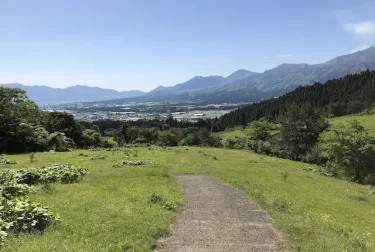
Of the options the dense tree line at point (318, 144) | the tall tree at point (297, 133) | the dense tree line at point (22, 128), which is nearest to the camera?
the dense tree line at point (318, 144)

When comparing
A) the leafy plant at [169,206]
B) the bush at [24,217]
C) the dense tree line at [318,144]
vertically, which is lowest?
the dense tree line at [318,144]

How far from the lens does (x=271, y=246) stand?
13.9 meters

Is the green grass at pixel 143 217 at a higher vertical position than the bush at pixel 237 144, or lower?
higher

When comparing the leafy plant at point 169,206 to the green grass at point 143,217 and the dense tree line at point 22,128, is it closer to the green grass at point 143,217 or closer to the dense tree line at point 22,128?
the green grass at point 143,217

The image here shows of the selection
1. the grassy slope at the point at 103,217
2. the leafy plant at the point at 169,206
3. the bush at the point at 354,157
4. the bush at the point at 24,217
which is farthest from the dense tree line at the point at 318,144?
the bush at the point at 24,217

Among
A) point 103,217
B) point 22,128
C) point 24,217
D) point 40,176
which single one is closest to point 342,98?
point 22,128

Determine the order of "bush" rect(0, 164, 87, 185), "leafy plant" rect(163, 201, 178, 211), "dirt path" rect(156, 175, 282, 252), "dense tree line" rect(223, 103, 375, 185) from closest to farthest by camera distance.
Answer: "dirt path" rect(156, 175, 282, 252), "leafy plant" rect(163, 201, 178, 211), "bush" rect(0, 164, 87, 185), "dense tree line" rect(223, 103, 375, 185)

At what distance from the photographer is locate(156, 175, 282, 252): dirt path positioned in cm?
1355

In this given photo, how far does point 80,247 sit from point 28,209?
10.8ft

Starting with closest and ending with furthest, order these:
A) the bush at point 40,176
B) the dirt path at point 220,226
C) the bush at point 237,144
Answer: the dirt path at point 220,226
the bush at point 40,176
the bush at point 237,144

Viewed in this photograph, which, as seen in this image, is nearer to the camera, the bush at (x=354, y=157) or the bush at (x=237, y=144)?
the bush at (x=354, y=157)

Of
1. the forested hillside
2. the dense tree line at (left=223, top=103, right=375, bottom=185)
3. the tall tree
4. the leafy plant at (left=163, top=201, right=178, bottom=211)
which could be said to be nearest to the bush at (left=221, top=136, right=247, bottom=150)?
the dense tree line at (left=223, top=103, right=375, bottom=185)

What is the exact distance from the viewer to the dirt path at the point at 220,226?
44.5 ft

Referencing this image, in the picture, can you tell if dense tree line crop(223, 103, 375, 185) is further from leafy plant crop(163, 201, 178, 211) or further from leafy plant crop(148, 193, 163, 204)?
leafy plant crop(163, 201, 178, 211)
